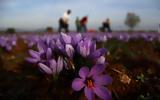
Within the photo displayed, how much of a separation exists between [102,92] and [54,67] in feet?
0.96

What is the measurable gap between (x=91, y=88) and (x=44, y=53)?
0.45 metres

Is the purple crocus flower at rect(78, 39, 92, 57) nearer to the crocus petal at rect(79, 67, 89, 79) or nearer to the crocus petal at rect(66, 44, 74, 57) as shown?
the crocus petal at rect(66, 44, 74, 57)

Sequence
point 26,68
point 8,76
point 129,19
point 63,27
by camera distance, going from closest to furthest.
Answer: point 8,76, point 26,68, point 63,27, point 129,19

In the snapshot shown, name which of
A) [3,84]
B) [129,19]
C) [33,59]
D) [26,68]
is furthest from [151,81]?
[129,19]

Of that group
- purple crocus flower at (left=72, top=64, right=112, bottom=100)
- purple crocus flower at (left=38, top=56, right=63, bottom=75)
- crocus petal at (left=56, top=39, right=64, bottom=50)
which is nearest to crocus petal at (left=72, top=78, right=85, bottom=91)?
purple crocus flower at (left=72, top=64, right=112, bottom=100)

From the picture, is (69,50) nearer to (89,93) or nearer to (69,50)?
(69,50)

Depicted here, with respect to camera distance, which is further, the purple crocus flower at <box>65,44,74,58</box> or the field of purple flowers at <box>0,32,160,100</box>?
the purple crocus flower at <box>65,44,74,58</box>

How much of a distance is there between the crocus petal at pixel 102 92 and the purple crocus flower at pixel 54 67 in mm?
231

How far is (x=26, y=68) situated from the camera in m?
4.01

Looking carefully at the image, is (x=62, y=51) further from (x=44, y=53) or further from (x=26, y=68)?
(x=26, y=68)

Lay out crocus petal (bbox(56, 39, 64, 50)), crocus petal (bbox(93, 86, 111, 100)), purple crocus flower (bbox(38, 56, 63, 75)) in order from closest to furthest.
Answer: crocus petal (bbox(93, 86, 111, 100)) → purple crocus flower (bbox(38, 56, 63, 75)) → crocus petal (bbox(56, 39, 64, 50))

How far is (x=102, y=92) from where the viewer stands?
6.26 feet

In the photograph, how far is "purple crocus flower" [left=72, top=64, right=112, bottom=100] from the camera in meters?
1.90

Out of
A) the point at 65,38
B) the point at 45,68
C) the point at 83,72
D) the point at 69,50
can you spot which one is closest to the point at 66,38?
the point at 65,38
